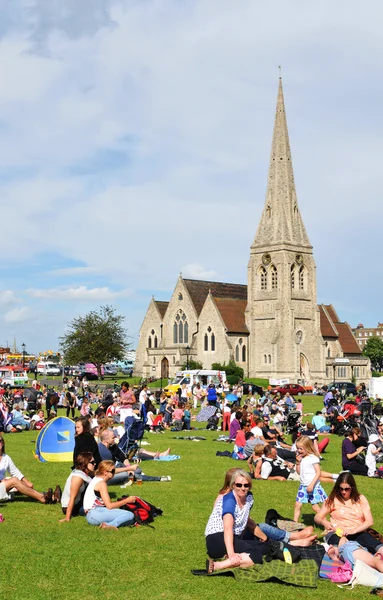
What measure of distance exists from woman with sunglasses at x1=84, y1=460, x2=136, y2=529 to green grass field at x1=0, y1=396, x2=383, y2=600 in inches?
6.5

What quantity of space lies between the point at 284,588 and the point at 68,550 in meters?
2.94

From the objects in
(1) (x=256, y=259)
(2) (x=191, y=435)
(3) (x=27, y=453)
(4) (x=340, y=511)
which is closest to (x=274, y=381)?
(1) (x=256, y=259)

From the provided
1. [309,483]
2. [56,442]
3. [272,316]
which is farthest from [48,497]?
[272,316]

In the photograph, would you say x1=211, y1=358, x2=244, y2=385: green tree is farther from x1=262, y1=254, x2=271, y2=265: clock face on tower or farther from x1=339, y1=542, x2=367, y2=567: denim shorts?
x1=339, y1=542, x2=367, y2=567: denim shorts

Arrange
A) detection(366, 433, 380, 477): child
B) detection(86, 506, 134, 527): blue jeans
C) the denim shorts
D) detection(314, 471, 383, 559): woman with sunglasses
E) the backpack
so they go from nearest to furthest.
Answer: the denim shorts, detection(314, 471, 383, 559): woman with sunglasses, detection(86, 506, 134, 527): blue jeans, the backpack, detection(366, 433, 380, 477): child

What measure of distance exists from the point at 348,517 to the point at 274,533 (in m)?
0.99

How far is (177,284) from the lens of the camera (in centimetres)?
9019

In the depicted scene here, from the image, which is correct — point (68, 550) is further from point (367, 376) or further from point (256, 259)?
point (367, 376)

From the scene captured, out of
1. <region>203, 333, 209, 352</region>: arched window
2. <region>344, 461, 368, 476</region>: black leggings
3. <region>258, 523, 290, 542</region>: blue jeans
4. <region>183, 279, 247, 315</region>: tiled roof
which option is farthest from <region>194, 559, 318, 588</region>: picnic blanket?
<region>183, 279, 247, 315</region>: tiled roof

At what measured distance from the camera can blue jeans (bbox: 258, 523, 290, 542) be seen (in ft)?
34.6

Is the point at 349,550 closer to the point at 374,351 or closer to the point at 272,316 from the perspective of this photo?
the point at 272,316

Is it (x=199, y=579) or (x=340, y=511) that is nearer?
(x=199, y=579)

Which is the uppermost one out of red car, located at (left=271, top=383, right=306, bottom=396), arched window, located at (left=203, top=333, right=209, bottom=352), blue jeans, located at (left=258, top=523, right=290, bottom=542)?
arched window, located at (left=203, top=333, right=209, bottom=352)

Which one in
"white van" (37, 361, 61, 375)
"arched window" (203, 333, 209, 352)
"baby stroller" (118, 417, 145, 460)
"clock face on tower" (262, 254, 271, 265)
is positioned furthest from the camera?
"white van" (37, 361, 61, 375)
